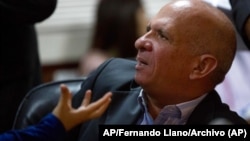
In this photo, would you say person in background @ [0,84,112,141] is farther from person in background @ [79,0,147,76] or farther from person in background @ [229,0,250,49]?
person in background @ [79,0,147,76]

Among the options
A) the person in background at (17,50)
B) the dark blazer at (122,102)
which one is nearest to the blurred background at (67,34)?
the person in background at (17,50)

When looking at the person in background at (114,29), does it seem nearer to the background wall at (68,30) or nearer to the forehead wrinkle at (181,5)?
the background wall at (68,30)

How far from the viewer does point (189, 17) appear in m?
1.27

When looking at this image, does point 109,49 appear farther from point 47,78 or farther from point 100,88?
point 100,88

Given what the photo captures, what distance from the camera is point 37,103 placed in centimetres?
168

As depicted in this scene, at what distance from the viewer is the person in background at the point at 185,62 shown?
1.27 meters

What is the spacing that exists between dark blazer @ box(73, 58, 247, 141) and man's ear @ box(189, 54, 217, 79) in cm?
5

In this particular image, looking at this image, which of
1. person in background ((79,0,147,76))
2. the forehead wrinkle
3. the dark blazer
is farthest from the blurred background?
the forehead wrinkle

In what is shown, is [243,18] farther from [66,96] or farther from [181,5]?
[66,96]

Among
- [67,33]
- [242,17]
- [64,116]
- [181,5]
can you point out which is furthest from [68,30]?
[64,116]

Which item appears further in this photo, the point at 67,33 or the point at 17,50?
the point at 67,33

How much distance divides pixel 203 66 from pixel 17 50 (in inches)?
23.4

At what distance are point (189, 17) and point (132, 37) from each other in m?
1.19

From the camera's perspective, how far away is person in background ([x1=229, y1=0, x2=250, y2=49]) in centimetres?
145
